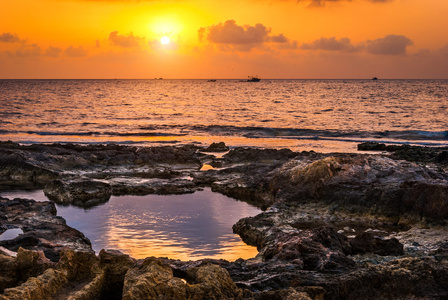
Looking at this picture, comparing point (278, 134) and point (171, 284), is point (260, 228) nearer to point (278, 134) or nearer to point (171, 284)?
point (171, 284)

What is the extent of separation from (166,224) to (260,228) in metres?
2.56

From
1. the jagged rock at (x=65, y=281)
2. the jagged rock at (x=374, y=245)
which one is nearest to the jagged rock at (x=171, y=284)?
the jagged rock at (x=65, y=281)

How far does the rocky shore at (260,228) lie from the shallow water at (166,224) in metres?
0.60

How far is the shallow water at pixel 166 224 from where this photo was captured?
443 inches

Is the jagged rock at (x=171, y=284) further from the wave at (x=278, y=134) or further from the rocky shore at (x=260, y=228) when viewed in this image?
the wave at (x=278, y=134)

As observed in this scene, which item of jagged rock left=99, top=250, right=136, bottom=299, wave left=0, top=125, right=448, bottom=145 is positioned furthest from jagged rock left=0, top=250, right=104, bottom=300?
wave left=0, top=125, right=448, bottom=145

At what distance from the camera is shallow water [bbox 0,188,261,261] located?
36.9 ft

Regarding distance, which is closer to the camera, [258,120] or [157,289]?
[157,289]

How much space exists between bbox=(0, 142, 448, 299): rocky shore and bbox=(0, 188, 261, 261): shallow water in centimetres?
60

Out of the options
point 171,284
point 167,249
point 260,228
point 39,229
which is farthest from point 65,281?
point 260,228

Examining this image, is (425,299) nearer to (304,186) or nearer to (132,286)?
(132,286)

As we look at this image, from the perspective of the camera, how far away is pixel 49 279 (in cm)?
570

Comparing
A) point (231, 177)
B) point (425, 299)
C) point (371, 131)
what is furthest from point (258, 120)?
point (425, 299)

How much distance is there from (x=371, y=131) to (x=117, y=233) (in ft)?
133
